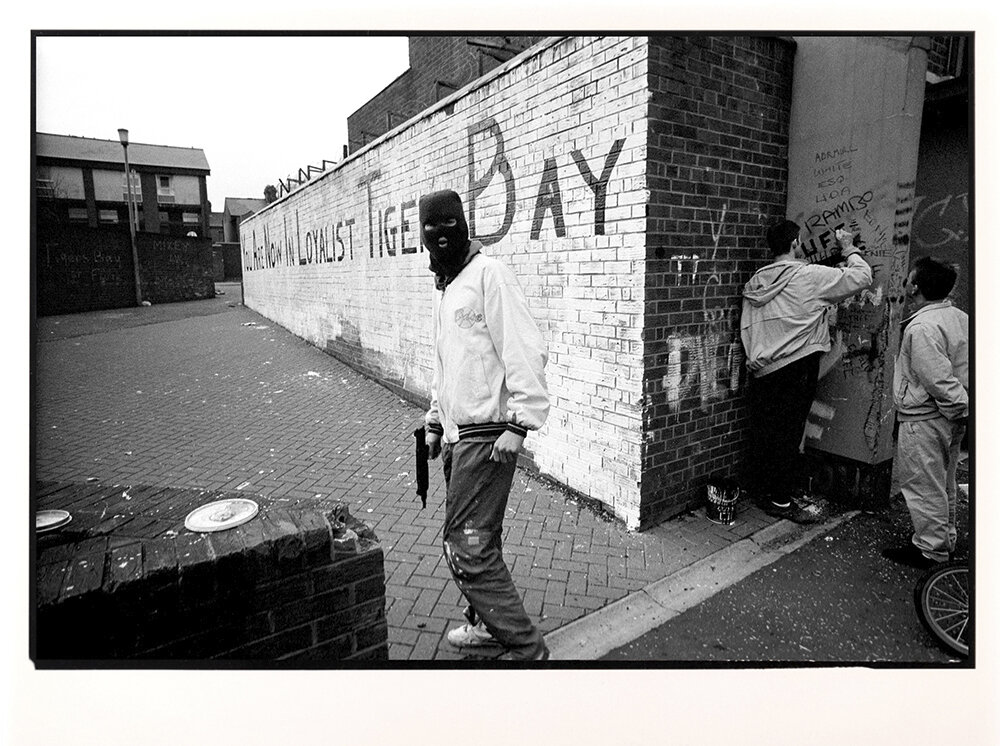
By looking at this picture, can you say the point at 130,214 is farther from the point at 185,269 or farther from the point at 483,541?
the point at 185,269

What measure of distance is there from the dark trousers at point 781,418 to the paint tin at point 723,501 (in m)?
0.34

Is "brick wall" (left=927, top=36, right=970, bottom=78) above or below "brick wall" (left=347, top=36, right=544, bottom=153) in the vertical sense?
below

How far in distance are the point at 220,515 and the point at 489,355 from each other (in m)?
1.22

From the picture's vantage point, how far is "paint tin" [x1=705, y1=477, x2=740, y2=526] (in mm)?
3408

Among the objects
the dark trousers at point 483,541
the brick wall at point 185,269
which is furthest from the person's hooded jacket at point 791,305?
the brick wall at point 185,269

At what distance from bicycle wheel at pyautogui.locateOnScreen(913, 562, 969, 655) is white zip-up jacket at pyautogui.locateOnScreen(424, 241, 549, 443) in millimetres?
1961

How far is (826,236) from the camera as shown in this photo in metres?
3.49

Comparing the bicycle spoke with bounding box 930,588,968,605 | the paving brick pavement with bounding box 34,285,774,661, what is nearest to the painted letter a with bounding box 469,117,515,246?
the paving brick pavement with bounding box 34,285,774,661

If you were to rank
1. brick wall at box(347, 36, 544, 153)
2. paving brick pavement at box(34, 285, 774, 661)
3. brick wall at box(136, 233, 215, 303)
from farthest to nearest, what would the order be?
brick wall at box(136, 233, 215, 303) → brick wall at box(347, 36, 544, 153) → paving brick pavement at box(34, 285, 774, 661)

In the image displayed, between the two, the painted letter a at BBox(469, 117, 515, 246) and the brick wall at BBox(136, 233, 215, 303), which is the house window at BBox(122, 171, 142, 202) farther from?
the brick wall at BBox(136, 233, 215, 303)

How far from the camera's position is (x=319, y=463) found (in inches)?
178

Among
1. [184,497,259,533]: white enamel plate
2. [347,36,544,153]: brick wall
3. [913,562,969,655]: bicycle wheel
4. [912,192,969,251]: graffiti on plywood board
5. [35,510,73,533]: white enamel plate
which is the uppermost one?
[347,36,544,153]: brick wall

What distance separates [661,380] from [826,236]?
4.75 ft
